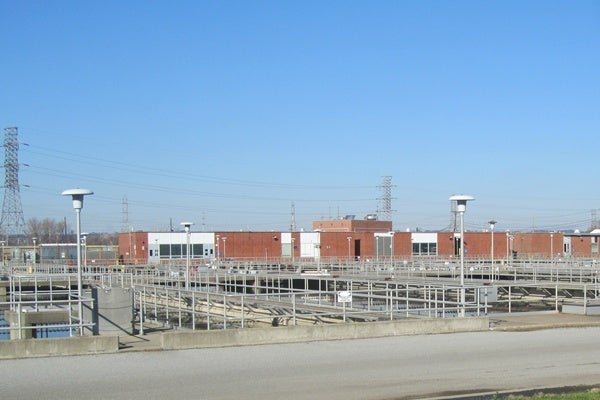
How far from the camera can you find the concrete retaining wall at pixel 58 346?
1459 centimetres

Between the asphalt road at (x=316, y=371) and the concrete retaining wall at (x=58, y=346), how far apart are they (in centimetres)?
35

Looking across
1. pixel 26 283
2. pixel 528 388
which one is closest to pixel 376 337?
pixel 528 388

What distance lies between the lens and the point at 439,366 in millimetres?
14188

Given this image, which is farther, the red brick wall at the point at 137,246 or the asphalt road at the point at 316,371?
the red brick wall at the point at 137,246

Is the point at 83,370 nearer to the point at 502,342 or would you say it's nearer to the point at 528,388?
the point at 528,388

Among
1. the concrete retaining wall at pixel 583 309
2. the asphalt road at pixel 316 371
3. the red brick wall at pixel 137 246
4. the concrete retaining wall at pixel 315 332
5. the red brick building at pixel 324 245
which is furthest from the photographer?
the red brick building at pixel 324 245

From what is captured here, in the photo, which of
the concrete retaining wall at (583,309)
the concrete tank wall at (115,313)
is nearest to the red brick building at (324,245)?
the concrete retaining wall at (583,309)

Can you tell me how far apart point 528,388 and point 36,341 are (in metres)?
9.27

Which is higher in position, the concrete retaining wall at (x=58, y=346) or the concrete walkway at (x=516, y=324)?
the concrete retaining wall at (x=58, y=346)

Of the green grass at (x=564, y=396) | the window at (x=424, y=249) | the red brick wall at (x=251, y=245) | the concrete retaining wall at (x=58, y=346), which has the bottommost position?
the window at (x=424, y=249)

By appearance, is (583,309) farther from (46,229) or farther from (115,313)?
(46,229)

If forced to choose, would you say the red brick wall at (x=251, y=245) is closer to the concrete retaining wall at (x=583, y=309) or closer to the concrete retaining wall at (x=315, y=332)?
the concrete retaining wall at (x=583, y=309)

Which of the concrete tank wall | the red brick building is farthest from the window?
the concrete tank wall

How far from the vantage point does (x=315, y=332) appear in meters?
17.6
